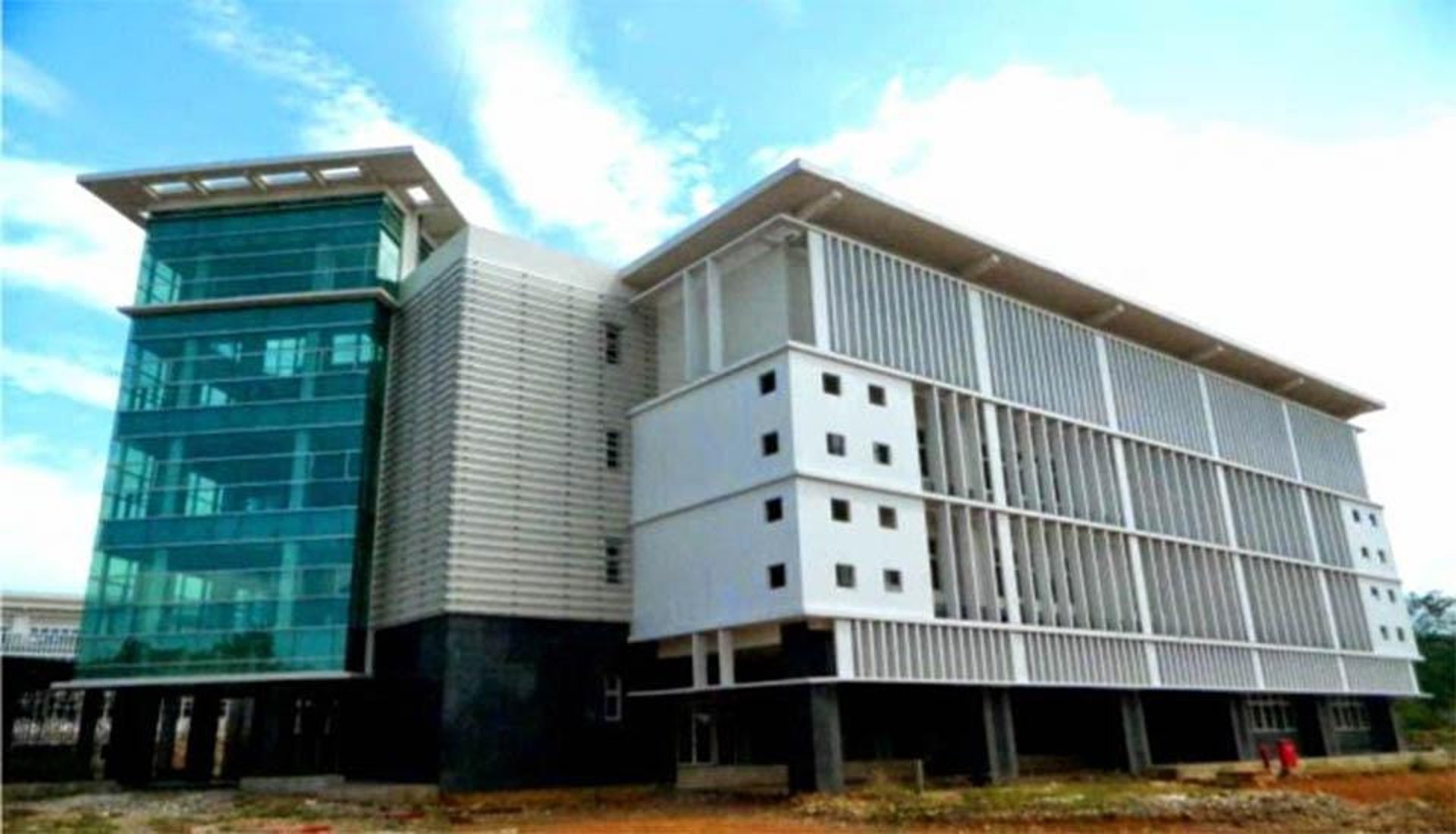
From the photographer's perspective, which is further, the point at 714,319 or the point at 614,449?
the point at 614,449

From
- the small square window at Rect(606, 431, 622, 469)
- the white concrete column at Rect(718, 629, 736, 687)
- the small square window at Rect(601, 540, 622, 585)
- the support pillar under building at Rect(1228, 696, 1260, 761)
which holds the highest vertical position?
the small square window at Rect(606, 431, 622, 469)

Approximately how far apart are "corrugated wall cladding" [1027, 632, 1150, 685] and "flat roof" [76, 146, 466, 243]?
72.9 ft

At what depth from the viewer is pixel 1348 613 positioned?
130 ft

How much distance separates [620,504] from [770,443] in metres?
6.02

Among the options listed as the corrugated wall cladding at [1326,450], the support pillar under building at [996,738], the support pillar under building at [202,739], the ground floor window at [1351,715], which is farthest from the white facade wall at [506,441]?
the ground floor window at [1351,715]

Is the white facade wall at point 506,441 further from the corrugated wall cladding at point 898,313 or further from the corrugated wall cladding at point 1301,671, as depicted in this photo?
the corrugated wall cladding at point 1301,671

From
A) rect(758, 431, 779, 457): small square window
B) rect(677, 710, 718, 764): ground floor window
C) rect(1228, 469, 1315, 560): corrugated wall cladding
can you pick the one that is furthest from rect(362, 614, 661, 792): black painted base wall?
rect(1228, 469, 1315, 560): corrugated wall cladding

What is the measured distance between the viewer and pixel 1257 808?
18891 mm

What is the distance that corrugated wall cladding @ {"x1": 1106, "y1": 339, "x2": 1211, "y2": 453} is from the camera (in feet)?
111

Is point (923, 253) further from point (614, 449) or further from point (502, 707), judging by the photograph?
point (502, 707)

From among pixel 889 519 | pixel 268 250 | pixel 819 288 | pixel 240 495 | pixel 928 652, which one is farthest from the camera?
pixel 268 250

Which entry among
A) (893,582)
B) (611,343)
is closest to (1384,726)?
(893,582)

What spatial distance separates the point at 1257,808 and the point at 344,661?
70.5 ft

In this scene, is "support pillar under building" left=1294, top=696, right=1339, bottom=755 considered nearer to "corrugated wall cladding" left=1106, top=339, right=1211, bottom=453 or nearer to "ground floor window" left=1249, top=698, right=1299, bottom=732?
"ground floor window" left=1249, top=698, right=1299, bottom=732
